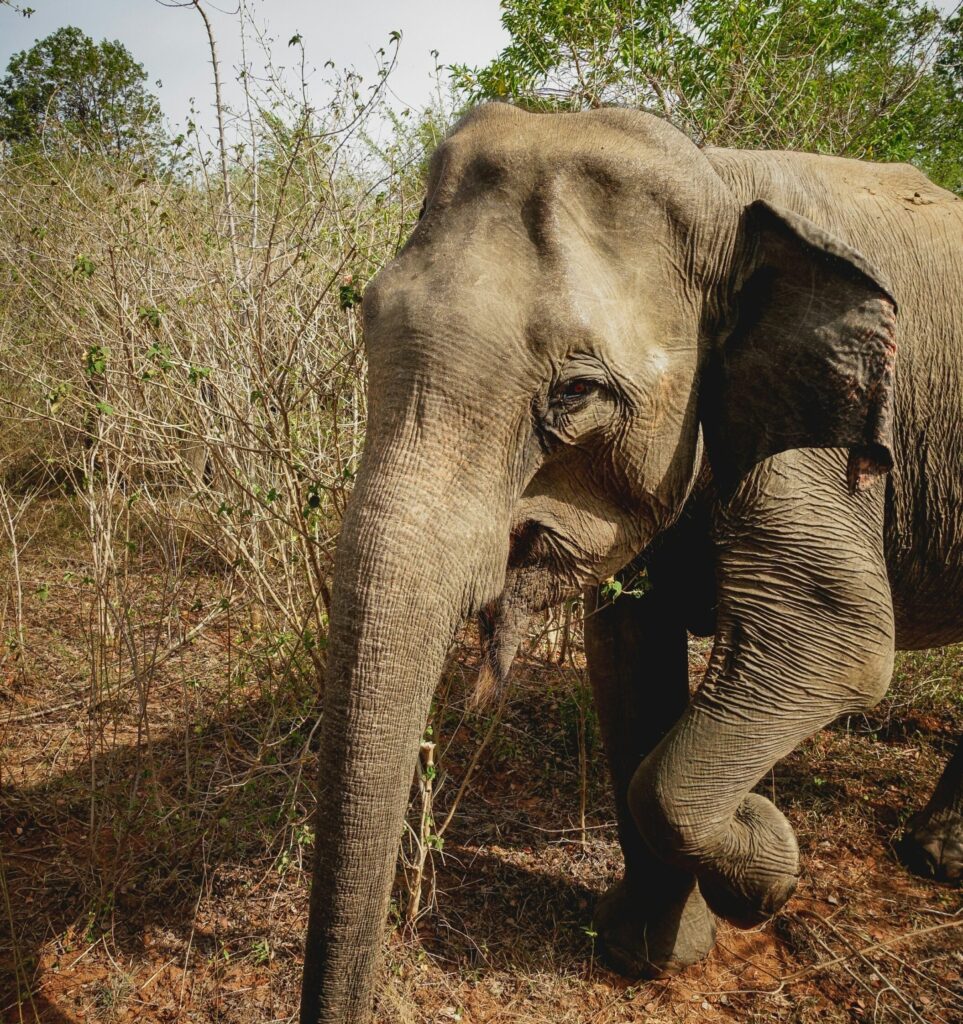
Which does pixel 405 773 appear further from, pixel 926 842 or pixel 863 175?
pixel 926 842

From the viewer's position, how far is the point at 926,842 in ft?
12.2

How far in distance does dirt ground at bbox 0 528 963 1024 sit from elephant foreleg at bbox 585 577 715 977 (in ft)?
0.34

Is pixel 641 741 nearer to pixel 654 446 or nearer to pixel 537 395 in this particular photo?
pixel 654 446

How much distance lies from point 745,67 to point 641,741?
4878 mm

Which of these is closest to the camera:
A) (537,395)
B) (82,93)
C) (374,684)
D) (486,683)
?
(374,684)

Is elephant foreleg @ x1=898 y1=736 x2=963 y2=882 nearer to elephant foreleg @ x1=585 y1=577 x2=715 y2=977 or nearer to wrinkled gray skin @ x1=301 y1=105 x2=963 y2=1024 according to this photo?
elephant foreleg @ x1=585 y1=577 x2=715 y2=977

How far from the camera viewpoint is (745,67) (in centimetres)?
614

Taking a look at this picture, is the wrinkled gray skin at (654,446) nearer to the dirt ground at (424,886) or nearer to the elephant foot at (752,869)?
the elephant foot at (752,869)

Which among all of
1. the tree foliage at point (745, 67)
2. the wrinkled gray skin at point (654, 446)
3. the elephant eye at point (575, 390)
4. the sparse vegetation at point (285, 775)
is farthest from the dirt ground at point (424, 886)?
the tree foliage at point (745, 67)

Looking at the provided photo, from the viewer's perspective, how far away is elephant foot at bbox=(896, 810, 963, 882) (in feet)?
12.0

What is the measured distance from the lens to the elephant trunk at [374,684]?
Answer: 1.80 m

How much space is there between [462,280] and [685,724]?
4.39 feet

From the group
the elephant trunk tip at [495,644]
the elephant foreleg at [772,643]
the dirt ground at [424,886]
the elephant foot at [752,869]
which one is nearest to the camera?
the elephant trunk tip at [495,644]

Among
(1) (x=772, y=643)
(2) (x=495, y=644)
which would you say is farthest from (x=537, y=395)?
(1) (x=772, y=643)
